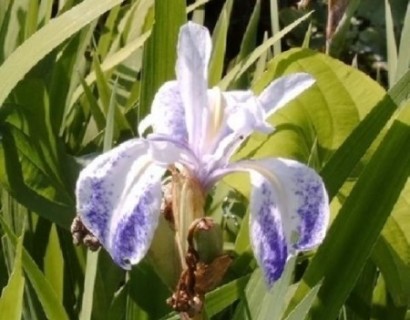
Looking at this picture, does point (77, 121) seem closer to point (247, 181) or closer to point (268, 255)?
point (247, 181)

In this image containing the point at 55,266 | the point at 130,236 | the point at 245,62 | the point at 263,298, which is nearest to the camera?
the point at 130,236

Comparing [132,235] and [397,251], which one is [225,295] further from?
[132,235]

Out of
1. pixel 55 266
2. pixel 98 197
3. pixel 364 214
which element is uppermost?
pixel 98 197

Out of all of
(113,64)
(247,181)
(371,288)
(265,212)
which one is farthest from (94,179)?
(113,64)

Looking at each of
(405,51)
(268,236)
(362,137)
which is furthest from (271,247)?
(405,51)

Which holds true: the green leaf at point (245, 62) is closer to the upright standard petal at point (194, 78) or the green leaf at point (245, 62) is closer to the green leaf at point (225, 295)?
the green leaf at point (225, 295)

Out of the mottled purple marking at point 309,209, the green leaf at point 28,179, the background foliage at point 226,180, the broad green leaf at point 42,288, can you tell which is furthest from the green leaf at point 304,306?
the green leaf at point 28,179
